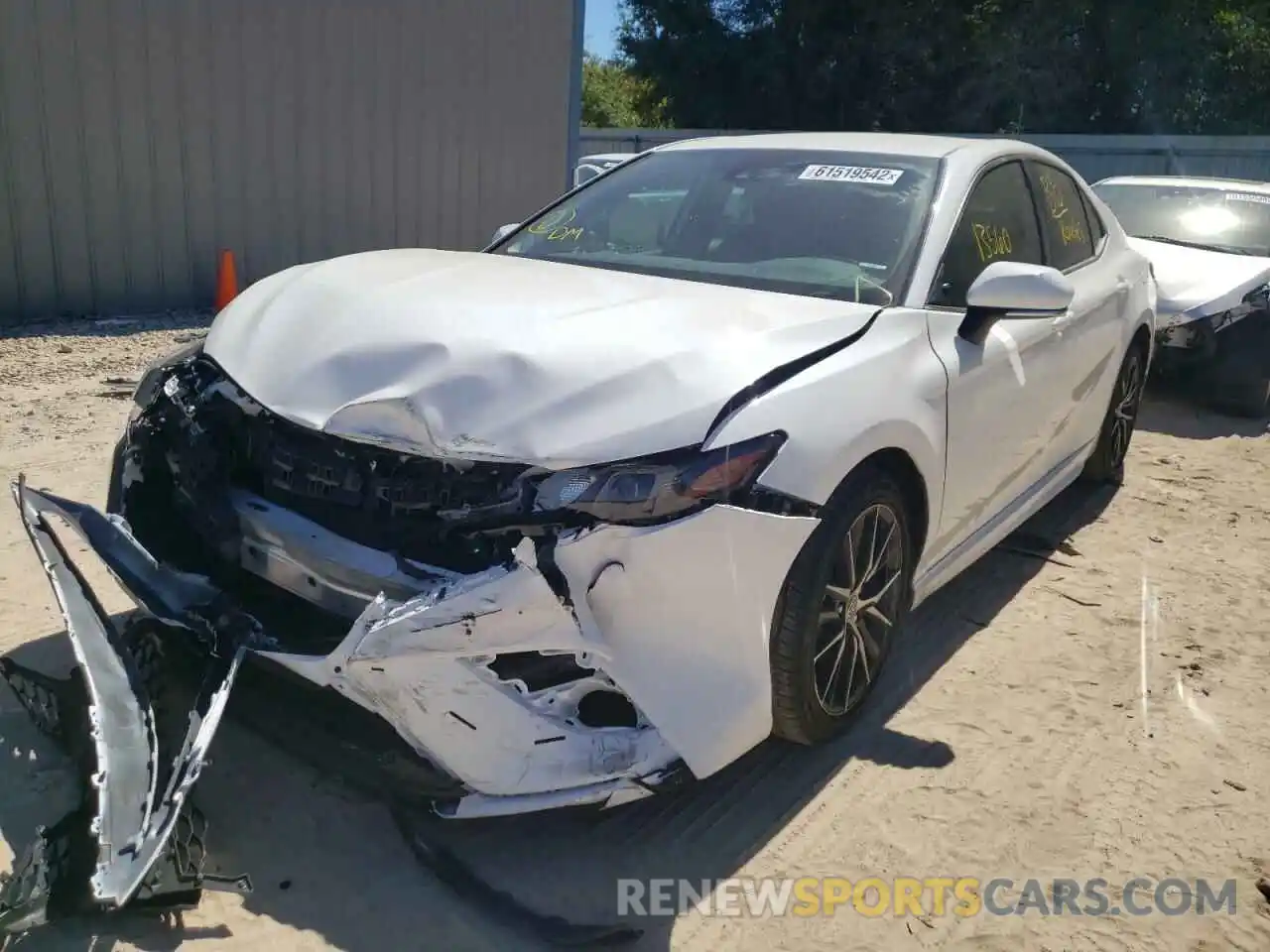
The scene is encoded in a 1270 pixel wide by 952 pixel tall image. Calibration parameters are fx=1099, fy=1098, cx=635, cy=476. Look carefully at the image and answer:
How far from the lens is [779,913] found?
2.51 meters

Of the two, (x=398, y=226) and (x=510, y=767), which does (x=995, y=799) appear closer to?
(x=510, y=767)

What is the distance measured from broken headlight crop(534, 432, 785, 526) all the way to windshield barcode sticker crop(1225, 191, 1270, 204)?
25.1 feet

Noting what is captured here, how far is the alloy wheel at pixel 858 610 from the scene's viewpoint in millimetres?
2846

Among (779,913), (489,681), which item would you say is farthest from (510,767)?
(779,913)

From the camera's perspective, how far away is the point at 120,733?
96.3 inches

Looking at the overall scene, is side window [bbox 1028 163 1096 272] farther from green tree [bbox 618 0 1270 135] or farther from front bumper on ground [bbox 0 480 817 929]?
green tree [bbox 618 0 1270 135]

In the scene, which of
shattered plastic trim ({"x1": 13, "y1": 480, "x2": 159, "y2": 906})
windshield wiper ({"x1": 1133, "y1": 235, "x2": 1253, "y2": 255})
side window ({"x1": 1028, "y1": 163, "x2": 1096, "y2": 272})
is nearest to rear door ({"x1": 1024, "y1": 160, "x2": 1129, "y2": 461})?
side window ({"x1": 1028, "y1": 163, "x2": 1096, "y2": 272})

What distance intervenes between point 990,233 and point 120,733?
3.11 meters

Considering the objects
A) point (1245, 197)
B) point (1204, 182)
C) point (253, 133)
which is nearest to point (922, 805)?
point (1245, 197)

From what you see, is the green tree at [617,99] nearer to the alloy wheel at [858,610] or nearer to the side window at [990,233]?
the side window at [990,233]

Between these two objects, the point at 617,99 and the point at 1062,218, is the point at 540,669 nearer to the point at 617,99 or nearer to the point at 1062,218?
the point at 1062,218

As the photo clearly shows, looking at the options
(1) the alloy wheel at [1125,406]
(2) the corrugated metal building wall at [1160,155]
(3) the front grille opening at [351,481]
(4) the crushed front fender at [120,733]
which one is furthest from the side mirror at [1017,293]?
(2) the corrugated metal building wall at [1160,155]

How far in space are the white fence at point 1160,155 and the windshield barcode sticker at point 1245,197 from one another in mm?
8414

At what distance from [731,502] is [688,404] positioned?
24cm
